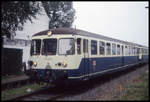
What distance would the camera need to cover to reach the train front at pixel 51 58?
9477mm

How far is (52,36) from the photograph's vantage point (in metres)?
10.3

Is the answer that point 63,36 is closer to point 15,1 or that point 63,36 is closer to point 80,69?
point 80,69

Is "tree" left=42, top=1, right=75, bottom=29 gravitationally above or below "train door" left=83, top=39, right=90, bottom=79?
above

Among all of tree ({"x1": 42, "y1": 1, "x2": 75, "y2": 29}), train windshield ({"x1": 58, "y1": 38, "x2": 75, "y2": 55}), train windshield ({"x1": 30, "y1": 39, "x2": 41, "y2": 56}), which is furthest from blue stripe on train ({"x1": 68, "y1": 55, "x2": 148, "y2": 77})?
tree ({"x1": 42, "y1": 1, "x2": 75, "y2": 29})

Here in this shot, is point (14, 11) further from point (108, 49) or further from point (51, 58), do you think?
point (108, 49)

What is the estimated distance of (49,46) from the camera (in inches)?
406

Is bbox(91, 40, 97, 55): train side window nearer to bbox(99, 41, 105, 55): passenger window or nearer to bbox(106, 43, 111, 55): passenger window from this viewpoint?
bbox(99, 41, 105, 55): passenger window

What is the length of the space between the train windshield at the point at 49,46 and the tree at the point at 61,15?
23.6m

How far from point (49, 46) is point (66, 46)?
0.96m

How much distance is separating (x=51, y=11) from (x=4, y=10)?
22456 millimetres

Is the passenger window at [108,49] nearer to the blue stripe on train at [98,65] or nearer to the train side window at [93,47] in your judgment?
the blue stripe on train at [98,65]

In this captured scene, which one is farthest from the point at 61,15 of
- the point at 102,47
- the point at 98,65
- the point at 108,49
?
the point at 98,65

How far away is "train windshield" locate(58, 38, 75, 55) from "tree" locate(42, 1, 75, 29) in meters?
24.2

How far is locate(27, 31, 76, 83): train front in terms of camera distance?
31.1ft
